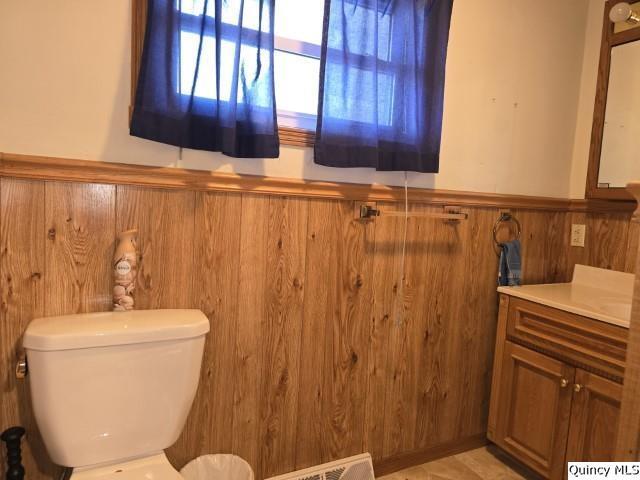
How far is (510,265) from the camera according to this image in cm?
199

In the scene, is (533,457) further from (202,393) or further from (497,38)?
(497,38)

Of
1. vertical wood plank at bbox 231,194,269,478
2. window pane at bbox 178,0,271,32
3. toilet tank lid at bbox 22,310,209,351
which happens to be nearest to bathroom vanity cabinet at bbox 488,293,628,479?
vertical wood plank at bbox 231,194,269,478

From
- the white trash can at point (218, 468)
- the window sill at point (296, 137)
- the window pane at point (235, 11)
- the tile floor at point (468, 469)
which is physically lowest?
the tile floor at point (468, 469)

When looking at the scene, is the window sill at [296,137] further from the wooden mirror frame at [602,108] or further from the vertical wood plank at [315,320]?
the wooden mirror frame at [602,108]

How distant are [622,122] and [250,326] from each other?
1.90m

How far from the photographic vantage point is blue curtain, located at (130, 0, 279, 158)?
1.23 meters

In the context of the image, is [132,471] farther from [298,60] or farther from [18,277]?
[298,60]

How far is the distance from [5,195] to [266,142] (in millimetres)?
748

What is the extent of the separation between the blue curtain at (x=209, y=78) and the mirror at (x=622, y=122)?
5.31 ft

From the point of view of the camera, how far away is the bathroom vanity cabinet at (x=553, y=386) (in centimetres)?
152

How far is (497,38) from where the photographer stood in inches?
75.5

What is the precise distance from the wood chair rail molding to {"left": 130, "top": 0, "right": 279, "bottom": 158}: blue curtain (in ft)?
0.35

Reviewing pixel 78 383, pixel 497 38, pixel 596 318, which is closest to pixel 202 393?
pixel 78 383

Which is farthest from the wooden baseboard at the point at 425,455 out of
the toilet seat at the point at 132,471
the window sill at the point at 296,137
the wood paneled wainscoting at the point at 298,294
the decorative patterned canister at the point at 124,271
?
the window sill at the point at 296,137
